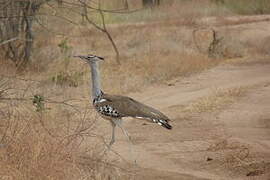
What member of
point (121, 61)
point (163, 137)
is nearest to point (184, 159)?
point (163, 137)

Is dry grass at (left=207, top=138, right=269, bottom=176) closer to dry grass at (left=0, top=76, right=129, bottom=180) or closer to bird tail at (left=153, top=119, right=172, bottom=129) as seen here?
bird tail at (left=153, top=119, right=172, bottom=129)

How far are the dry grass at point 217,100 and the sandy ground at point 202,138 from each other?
13 centimetres

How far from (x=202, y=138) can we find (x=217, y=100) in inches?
100

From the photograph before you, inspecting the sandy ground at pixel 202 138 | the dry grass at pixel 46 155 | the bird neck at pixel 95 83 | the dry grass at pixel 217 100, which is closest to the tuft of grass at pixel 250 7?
the sandy ground at pixel 202 138

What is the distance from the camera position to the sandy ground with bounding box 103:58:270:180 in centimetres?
857

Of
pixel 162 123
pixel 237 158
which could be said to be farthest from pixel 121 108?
pixel 237 158

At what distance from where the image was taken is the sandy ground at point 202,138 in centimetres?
857

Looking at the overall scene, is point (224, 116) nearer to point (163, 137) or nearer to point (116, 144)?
point (163, 137)

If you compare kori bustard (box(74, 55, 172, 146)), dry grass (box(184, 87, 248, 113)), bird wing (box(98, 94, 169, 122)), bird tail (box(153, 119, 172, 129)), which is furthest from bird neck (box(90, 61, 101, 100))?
dry grass (box(184, 87, 248, 113))

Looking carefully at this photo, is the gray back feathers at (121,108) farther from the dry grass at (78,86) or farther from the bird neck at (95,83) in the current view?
the dry grass at (78,86)

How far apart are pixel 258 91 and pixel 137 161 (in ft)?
17.6

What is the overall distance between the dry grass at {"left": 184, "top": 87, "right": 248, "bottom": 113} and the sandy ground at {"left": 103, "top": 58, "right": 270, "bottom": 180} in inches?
5.1

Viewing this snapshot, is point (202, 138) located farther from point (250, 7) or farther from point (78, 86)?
point (250, 7)

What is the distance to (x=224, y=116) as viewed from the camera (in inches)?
458
